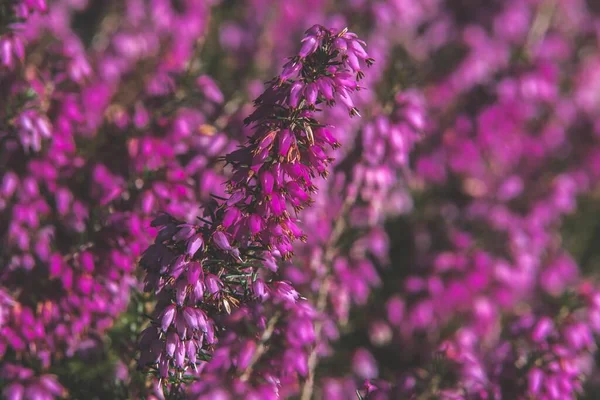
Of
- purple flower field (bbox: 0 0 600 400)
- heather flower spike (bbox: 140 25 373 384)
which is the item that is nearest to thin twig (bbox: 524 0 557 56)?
purple flower field (bbox: 0 0 600 400)

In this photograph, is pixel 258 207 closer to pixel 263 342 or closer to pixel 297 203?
pixel 297 203

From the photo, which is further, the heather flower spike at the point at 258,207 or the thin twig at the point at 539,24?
the thin twig at the point at 539,24

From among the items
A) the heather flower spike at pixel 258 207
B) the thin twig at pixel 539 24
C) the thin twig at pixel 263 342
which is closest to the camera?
the heather flower spike at pixel 258 207

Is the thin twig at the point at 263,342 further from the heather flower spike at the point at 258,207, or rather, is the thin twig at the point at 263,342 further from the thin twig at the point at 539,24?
the thin twig at the point at 539,24

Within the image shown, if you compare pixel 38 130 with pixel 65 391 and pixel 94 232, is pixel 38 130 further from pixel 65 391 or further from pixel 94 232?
pixel 65 391

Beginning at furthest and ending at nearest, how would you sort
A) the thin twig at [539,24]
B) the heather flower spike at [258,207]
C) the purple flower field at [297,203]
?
1. the thin twig at [539,24]
2. the purple flower field at [297,203]
3. the heather flower spike at [258,207]

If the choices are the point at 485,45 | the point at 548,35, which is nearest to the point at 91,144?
the point at 485,45

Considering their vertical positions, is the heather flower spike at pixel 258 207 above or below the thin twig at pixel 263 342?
above

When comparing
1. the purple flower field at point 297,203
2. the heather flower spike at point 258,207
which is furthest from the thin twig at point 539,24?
the heather flower spike at point 258,207

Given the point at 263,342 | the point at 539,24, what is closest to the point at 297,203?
the point at 263,342
